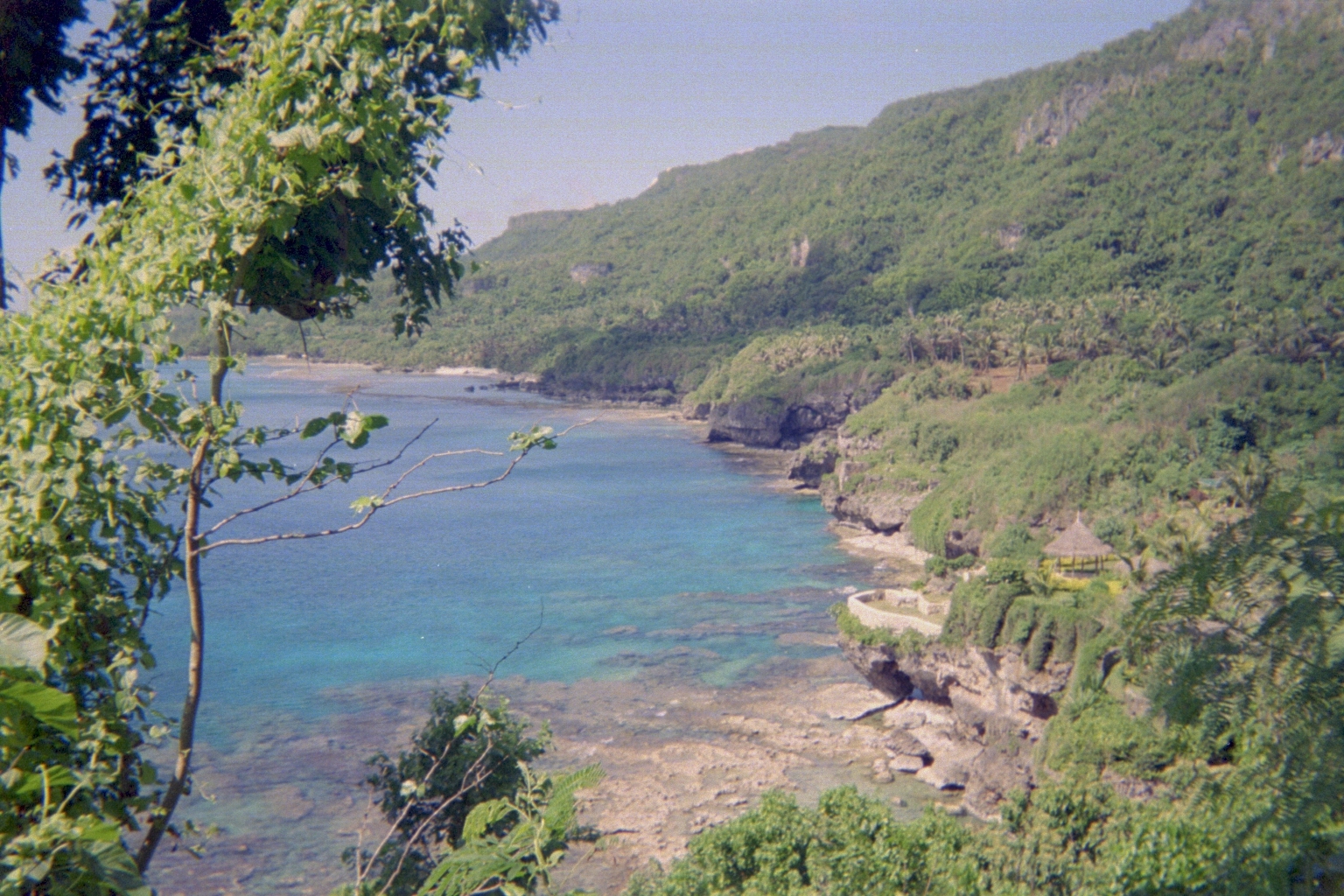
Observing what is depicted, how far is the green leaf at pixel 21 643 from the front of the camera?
2334 millimetres

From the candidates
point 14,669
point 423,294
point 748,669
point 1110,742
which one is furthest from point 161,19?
point 748,669

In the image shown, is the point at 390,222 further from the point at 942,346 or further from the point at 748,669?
the point at 942,346

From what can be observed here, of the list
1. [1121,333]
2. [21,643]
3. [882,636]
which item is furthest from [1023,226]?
[21,643]

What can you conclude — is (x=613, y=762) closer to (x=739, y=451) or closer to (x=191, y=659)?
(x=191, y=659)

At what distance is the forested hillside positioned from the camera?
326ft

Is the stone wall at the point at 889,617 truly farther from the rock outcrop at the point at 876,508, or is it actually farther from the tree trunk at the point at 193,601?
the tree trunk at the point at 193,601

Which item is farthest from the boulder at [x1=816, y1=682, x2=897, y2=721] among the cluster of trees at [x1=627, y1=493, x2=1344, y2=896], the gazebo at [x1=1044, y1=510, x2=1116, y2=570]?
the cluster of trees at [x1=627, y1=493, x2=1344, y2=896]

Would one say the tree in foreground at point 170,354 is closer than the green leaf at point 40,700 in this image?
No

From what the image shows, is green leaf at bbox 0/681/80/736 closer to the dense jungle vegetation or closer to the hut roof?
the dense jungle vegetation

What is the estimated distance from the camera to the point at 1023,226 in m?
126

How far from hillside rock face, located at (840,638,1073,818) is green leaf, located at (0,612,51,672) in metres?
22.0

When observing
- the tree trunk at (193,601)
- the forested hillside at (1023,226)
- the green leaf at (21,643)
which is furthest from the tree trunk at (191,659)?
the forested hillside at (1023,226)

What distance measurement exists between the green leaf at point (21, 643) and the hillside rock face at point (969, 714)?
2196 centimetres

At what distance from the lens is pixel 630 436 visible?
89.1m
